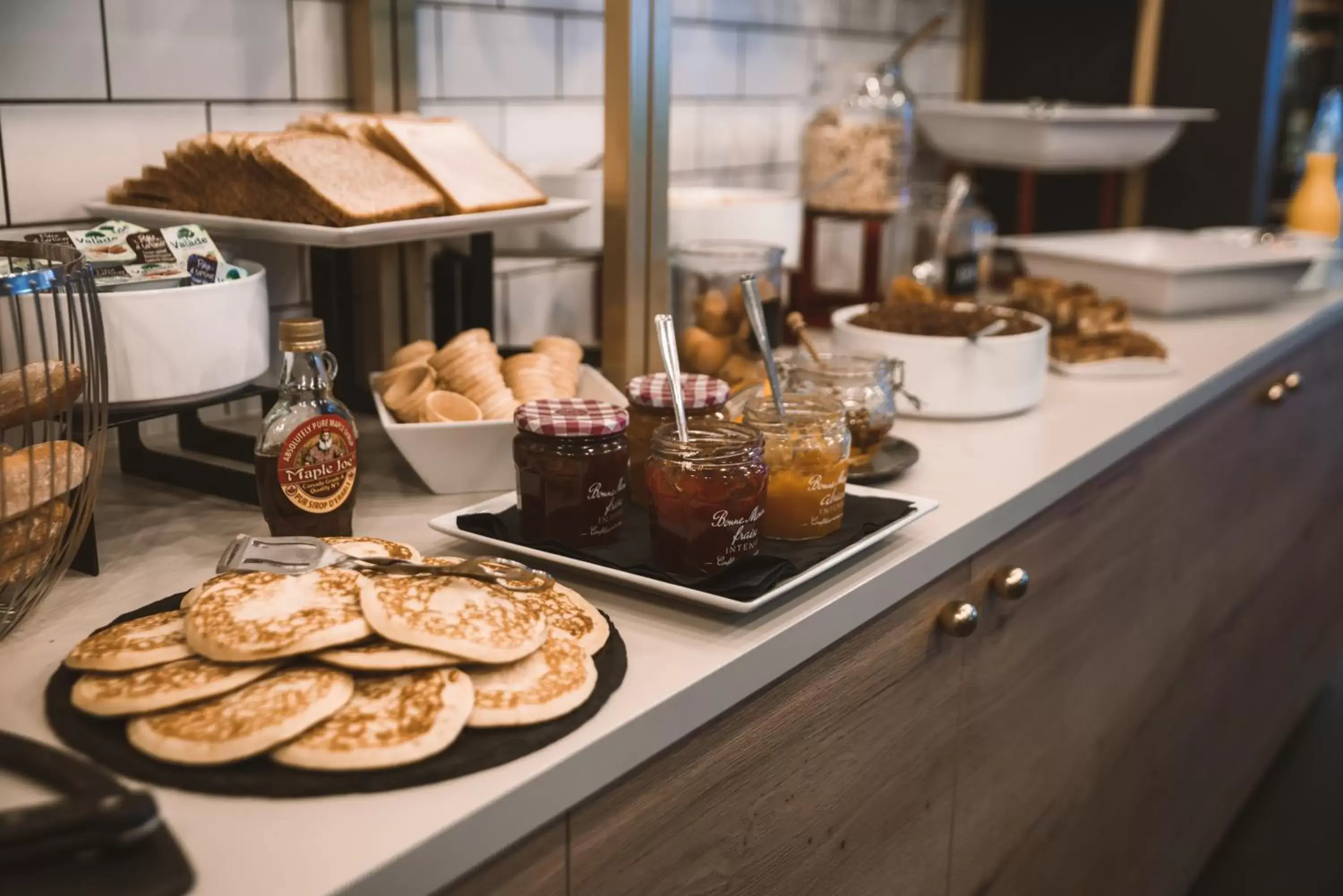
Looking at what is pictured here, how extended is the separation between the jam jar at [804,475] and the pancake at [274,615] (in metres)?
0.33

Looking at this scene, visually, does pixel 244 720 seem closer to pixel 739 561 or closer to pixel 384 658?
pixel 384 658

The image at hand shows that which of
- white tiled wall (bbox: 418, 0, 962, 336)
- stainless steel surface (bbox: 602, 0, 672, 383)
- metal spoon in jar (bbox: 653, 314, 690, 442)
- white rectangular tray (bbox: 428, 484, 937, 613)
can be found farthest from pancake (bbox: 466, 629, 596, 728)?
white tiled wall (bbox: 418, 0, 962, 336)

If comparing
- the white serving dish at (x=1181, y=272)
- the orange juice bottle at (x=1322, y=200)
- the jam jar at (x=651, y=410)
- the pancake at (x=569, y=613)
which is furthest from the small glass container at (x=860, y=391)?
the orange juice bottle at (x=1322, y=200)

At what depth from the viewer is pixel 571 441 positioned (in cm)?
91

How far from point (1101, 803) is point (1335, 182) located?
1.60 m

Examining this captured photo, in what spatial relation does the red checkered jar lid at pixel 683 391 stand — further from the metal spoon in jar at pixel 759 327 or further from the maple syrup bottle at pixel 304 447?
the maple syrup bottle at pixel 304 447

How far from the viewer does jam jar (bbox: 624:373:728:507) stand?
1.04 metres

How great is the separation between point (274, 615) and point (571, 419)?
0.91ft

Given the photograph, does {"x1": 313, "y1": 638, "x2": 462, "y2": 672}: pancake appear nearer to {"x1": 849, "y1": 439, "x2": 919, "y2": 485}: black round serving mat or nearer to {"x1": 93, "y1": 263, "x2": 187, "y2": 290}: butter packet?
{"x1": 93, "y1": 263, "x2": 187, "y2": 290}: butter packet

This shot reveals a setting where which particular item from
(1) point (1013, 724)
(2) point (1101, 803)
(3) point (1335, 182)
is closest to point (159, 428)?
(1) point (1013, 724)

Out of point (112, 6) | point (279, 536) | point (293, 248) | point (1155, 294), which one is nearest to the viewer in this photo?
point (279, 536)

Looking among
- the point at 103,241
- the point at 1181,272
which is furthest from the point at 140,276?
the point at 1181,272

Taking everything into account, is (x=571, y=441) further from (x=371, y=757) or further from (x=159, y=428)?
(x=159, y=428)

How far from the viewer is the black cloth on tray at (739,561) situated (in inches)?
33.5
